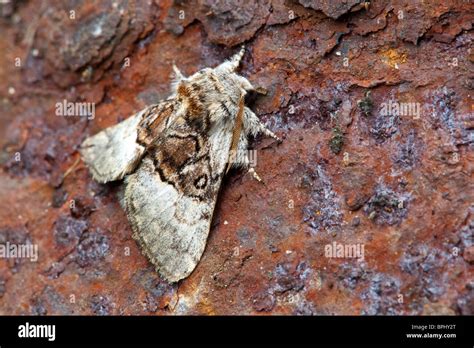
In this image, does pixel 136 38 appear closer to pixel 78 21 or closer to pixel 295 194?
pixel 78 21

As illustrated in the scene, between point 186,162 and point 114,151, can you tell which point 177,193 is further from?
point 114,151

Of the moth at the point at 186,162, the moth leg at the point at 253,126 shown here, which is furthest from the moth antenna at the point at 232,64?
the moth leg at the point at 253,126

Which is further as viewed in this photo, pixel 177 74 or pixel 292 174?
pixel 177 74

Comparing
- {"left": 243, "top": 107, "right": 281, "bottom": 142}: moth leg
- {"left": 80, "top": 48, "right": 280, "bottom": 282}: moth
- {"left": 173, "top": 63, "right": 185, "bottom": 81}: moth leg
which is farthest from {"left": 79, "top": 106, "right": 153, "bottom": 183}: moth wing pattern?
{"left": 243, "top": 107, "right": 281, "bottom": 142}: moth leg

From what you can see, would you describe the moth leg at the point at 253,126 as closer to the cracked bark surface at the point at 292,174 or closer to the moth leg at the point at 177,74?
the cracked bark surface at the point at 292,174

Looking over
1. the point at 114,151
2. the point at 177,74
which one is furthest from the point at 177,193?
the point at 177,74
